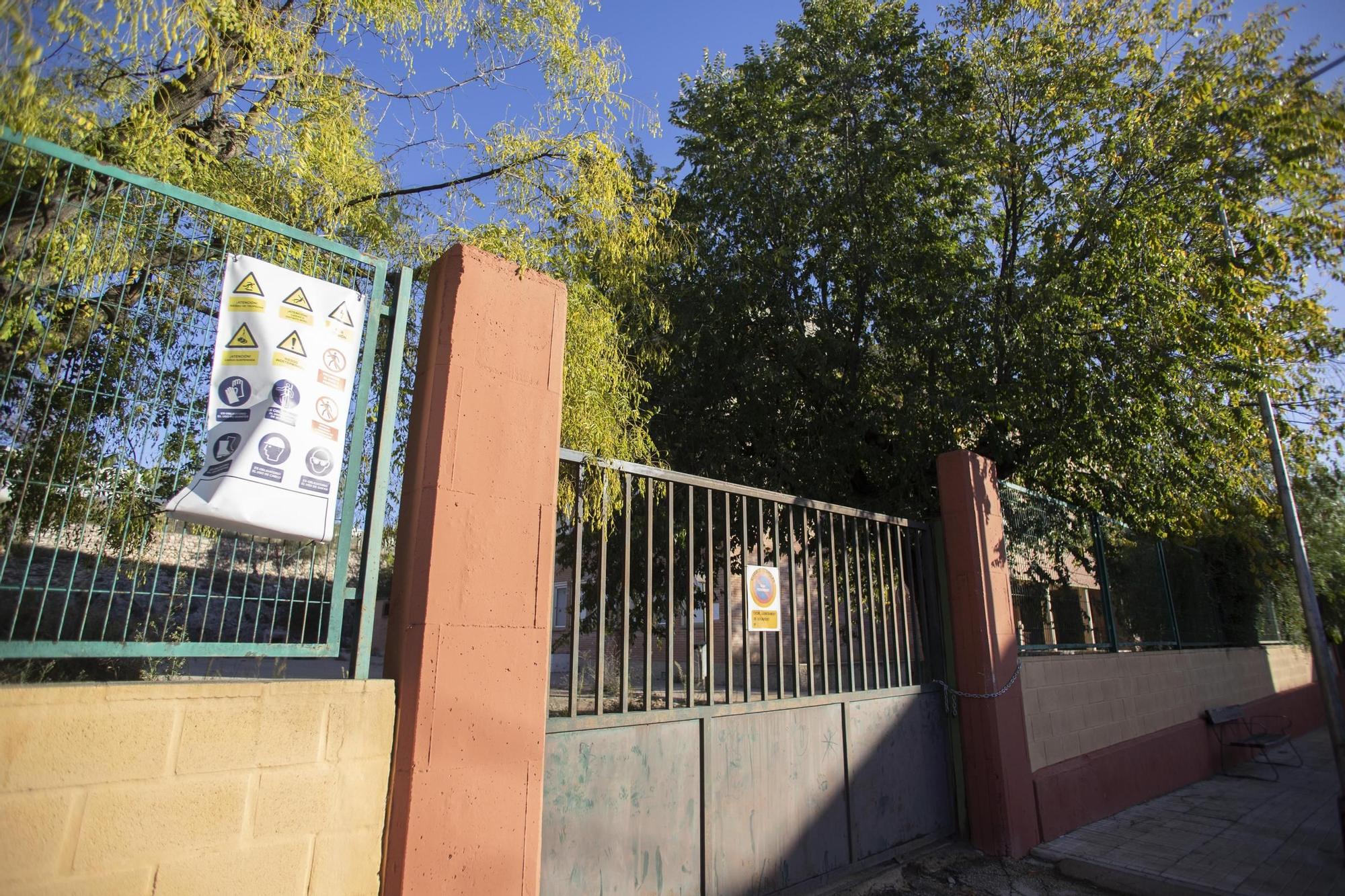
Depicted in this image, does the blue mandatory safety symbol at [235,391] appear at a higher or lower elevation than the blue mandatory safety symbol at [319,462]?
higher

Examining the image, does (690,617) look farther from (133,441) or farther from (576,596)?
(133,441)

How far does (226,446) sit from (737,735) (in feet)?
10.5

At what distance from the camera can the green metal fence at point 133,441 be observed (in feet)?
7.88

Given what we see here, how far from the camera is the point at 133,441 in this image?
2.56 meters

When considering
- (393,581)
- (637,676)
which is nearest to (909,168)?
(393,581)

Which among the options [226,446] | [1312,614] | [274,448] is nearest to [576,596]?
[274,448]

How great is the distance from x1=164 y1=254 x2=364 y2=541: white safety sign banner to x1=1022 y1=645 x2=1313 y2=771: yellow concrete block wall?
614cm

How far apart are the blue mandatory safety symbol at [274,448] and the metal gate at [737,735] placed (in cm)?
135

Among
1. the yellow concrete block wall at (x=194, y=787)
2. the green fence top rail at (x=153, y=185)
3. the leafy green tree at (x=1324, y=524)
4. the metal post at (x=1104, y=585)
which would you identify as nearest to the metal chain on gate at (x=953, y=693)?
the metal post at (x=1104, y=585)

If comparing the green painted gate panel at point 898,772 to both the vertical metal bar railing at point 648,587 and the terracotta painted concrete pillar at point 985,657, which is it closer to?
the terracotta painted concrete pillar at point 985,657

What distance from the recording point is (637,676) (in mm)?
16781

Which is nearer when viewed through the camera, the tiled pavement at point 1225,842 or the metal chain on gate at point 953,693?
the tiled pavement at point 1225,842

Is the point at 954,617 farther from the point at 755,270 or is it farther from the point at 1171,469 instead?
the point at 755,270

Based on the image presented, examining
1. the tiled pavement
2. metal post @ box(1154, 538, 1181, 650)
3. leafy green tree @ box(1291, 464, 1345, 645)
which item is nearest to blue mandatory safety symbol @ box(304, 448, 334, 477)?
the tiled pavement
